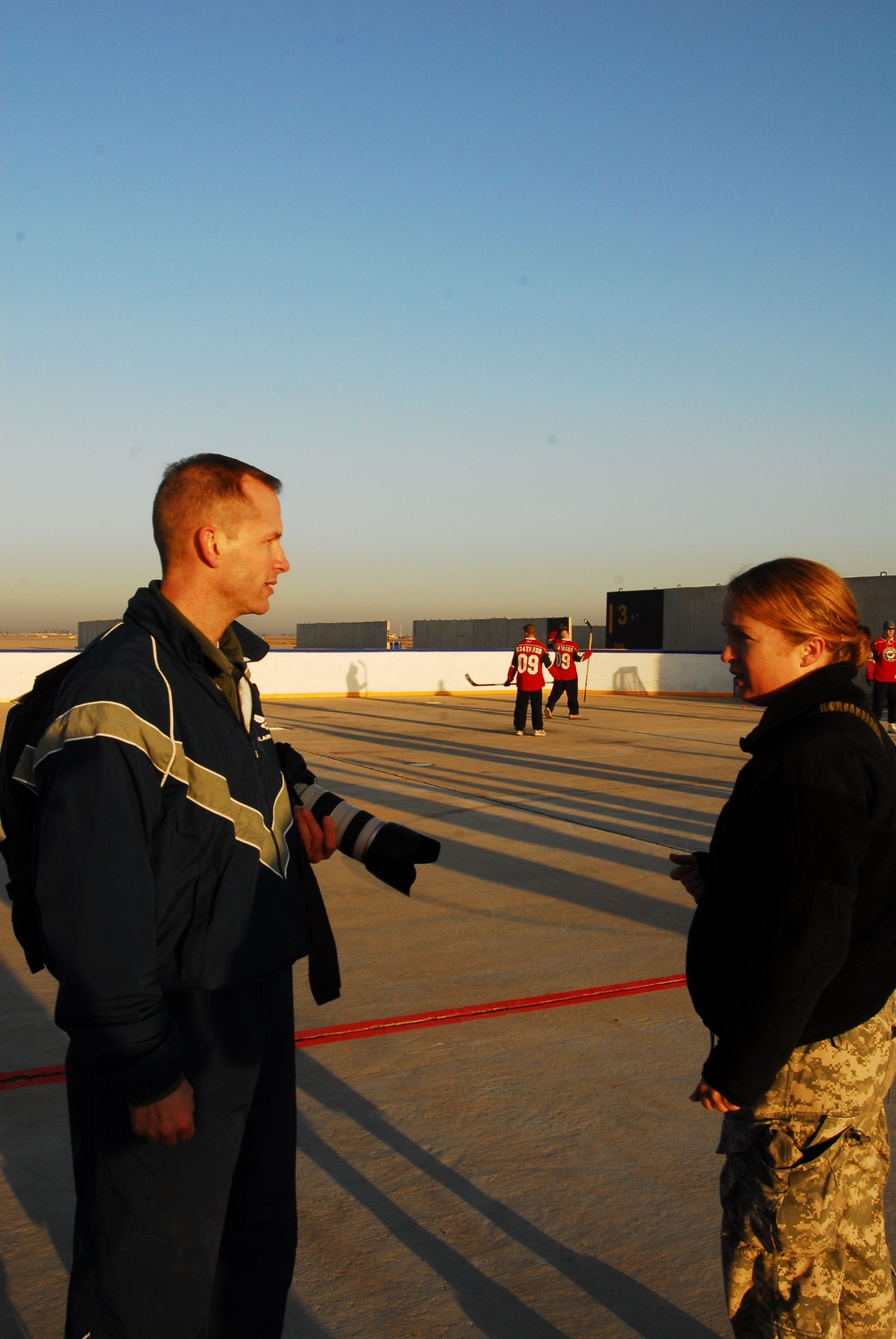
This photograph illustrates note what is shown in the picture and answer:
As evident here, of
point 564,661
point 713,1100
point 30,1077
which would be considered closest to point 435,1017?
point 30,1077

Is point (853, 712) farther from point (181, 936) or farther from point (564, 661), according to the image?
point (564, 661)

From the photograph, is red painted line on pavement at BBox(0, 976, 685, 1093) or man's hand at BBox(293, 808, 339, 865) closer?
man's hand at BBox(293, 808, 339, 865)

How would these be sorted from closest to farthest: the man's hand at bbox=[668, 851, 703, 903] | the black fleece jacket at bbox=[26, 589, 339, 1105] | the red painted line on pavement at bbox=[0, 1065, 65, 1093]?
the black fleece jacket at bbox=[26, 589, 339, 1105]
the man's hand at bbox=[668, 851, 703, 903]
the red painted line on pavement at bbox=[0, 1065, 65, 1093]

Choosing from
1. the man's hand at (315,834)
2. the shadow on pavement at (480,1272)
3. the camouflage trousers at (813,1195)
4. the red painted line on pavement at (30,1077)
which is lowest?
the shadow on pavement at (480,1272)

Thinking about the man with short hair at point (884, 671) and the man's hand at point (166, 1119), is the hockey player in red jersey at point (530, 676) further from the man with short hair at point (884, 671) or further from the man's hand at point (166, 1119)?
the man's hand at point (166, 1119)

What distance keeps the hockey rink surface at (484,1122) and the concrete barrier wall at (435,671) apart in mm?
18247

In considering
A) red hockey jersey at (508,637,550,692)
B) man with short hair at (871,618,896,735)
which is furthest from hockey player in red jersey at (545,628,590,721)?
man with short hair at (871,618,896,735)

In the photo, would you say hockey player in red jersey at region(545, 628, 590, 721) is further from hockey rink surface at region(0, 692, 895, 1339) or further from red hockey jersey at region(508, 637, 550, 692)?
hockey rink surface at region(0, 692, 895, 1339)

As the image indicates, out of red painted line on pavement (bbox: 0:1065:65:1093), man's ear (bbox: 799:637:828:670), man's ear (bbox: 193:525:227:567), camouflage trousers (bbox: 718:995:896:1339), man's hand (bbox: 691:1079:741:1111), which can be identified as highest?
man's ear (bbox: 193:525:227:567)

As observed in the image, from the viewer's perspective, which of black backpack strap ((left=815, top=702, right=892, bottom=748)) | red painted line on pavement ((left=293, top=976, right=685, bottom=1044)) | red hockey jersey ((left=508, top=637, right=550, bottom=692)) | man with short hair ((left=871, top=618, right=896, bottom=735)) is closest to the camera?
black backpack strap ((left=815, top=702, right=892, bottom=748))

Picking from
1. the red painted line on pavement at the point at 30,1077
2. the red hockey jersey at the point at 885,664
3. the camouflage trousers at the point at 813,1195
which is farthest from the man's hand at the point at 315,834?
the red hockey jersey at the point at 885,664

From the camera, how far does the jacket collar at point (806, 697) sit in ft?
6.48

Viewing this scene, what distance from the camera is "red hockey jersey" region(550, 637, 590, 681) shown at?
18906 millimetres

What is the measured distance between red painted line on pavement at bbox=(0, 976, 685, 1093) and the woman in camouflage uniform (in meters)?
2.32
